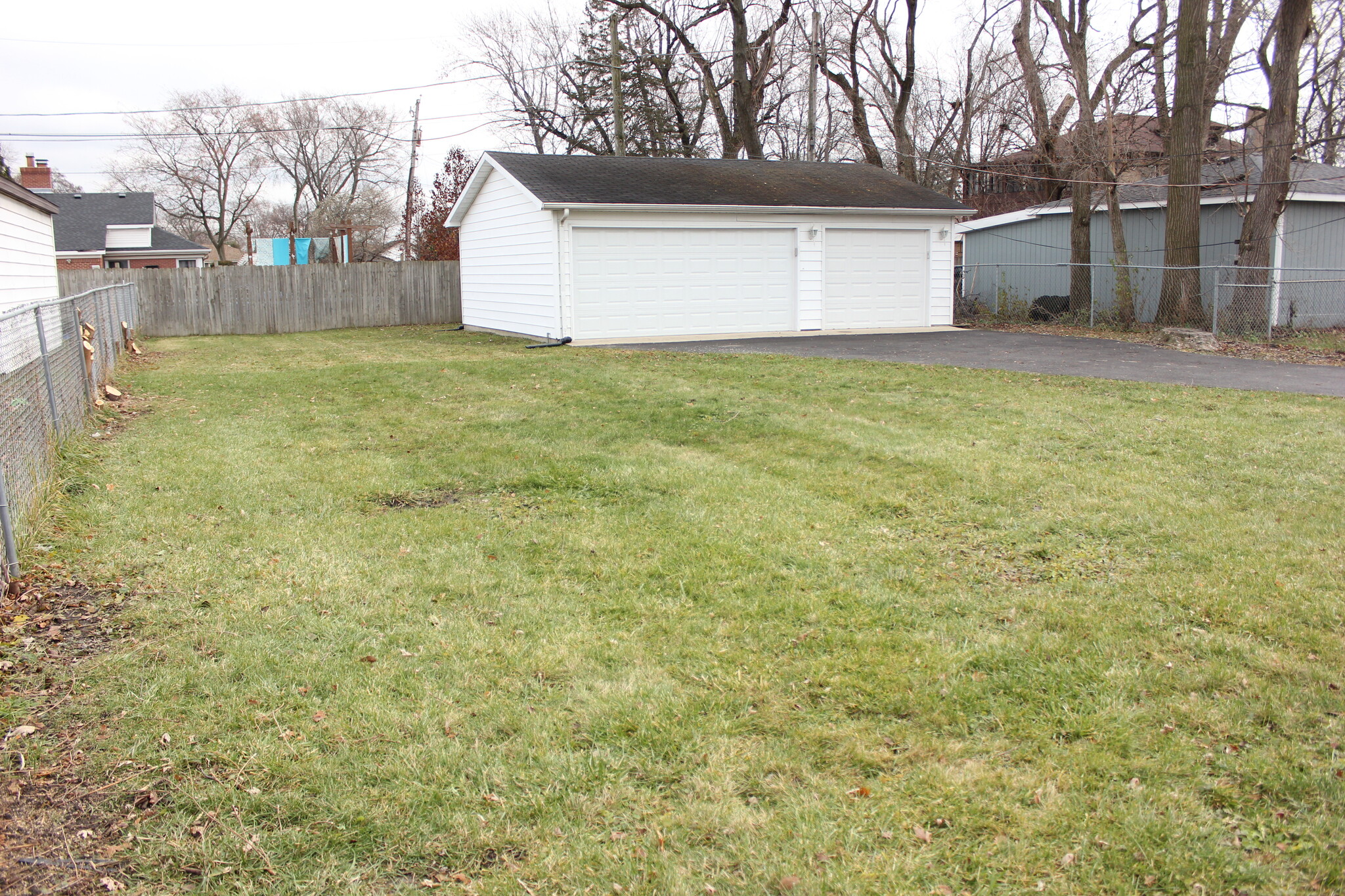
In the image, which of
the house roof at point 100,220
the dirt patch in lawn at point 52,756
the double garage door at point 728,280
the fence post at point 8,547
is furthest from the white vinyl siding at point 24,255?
the house roof at point 100,220

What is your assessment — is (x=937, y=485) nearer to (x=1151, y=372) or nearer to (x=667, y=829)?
(x=667, y=829)

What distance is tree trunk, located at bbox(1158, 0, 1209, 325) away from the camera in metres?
17.0

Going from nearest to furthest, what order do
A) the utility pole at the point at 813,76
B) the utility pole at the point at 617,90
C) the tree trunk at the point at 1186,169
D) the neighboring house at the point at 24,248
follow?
the neighboring house at the point at 24,248 < the tree trunk at the point at 1186,169 < the utility pole at the point at 813,76 < the utility pole at the point at 617,90

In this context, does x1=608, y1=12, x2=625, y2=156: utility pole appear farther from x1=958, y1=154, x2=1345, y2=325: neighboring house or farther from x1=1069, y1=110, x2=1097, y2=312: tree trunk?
x1=1069, y1=110, x2=1097, y2=312: tree trunk

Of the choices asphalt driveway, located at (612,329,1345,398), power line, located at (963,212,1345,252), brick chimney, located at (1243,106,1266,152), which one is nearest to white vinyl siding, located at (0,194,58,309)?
asphalt driveway, located at (612,329,1345,398)

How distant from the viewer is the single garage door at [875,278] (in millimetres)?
19406

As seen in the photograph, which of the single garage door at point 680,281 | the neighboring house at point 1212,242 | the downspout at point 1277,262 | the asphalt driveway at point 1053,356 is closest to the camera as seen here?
the asphalt driveway at point 1053,356

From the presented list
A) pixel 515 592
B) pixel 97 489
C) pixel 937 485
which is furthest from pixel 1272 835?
pixel 97 489

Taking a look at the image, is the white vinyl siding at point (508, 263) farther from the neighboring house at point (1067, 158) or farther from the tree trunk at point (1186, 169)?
the tree trunk at point (1186, 169)

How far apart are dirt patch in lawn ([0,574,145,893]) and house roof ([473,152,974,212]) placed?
43.8 ft

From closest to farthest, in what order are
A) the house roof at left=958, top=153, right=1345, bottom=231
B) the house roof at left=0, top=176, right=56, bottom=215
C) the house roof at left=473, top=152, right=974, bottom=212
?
the house roof at left=0, top=176, right=56, bottom=215 < the house roof at left=473, top=152, right=974, bottom=212 < the house roof at left=958, top=153, right=1345, bottom=231

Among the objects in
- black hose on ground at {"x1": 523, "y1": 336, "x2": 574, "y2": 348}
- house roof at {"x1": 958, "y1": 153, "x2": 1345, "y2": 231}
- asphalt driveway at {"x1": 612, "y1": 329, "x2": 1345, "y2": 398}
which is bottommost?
asphalt driveway at {"x1": 612, "y1": 329, "x2": 1345, "y2": 398}

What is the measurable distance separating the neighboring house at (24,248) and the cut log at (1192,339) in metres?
17.2

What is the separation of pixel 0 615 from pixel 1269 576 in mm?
5918
